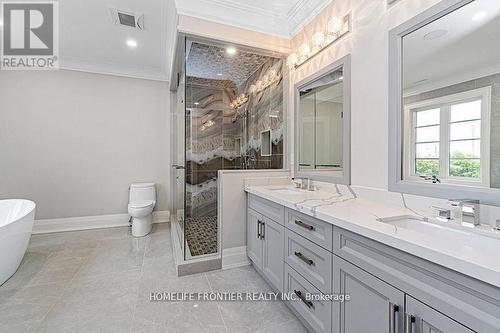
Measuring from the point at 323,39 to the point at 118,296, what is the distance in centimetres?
282

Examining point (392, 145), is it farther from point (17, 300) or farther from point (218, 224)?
point (17, 300)

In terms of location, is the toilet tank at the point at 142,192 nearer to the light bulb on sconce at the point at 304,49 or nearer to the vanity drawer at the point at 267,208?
the vanity drawer at the point at 267,208

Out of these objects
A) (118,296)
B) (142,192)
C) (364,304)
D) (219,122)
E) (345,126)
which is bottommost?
(118,296)

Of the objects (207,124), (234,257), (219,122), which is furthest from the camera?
(219,122)

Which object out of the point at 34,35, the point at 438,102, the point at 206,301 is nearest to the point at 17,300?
the point at 206,301

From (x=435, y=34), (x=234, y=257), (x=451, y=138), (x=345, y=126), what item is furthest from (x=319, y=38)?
(x=234, y=257)

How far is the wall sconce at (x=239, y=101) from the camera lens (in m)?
3.07

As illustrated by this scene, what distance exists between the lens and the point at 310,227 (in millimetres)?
1378

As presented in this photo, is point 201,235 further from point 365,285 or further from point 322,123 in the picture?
point 365,285

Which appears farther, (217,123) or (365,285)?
(217,123)

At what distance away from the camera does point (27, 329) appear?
1.49 m

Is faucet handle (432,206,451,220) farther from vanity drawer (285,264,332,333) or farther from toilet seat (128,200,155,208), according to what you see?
toilet seat (128,200,155,208)

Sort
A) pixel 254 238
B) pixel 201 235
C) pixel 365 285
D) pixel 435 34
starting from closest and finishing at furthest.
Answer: pixel 365 285 → pixel 435 34 → pixel 254 238 → pixel 201 235

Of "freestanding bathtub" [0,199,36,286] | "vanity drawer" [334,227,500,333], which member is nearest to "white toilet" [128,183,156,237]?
"freestanding bathtub" [0,199,36,286]
